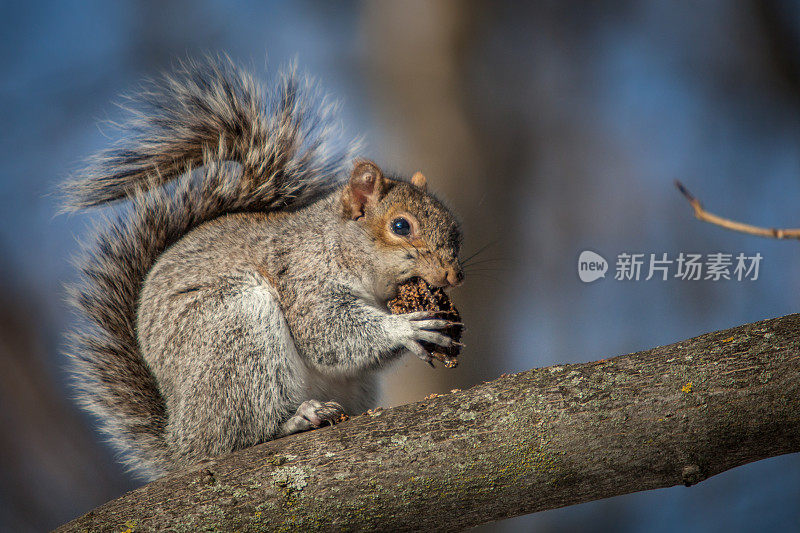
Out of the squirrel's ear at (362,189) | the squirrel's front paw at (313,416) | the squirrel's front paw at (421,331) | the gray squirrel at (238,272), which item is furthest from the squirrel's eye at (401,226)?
the squirrel's front paw at (313,416)

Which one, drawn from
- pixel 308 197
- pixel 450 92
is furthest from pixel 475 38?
pixel 308 197

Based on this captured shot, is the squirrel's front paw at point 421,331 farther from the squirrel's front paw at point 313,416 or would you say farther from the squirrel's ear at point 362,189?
the squirrel's ear at point 362,189

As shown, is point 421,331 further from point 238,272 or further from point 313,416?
point 238,272

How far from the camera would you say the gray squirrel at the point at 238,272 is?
68.1 inches

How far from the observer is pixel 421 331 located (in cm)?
172

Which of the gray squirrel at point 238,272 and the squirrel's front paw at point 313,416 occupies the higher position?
the gray squirrel at point 238,272

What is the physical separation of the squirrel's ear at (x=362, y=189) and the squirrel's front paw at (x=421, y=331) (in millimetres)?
414

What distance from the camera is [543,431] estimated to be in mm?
1297

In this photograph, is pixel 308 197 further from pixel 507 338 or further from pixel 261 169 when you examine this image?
pixel 507 338

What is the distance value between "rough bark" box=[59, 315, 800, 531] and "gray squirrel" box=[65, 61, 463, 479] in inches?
11.2

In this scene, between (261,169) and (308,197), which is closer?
(261,169)

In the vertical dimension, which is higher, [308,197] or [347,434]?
[308,197]

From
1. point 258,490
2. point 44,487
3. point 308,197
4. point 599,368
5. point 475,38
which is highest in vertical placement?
point 475,38

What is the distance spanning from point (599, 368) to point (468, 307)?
1.03 meters
